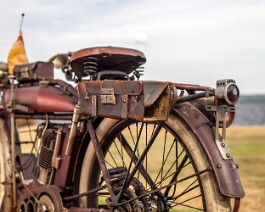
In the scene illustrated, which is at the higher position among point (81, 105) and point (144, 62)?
point (144, 62)

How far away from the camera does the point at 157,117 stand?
127 inches

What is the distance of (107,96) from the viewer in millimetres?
3646

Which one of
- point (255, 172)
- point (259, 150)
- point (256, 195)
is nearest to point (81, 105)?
point (256, 195)

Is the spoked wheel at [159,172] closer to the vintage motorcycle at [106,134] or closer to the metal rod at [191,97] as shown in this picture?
the vintage motorcycle at [106,134]

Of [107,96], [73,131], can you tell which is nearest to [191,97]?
[107,96]

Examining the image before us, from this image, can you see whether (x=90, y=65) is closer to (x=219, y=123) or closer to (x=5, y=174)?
(x=219, y=123)

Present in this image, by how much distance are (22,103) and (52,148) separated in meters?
0.76

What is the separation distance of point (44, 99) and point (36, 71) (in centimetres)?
44

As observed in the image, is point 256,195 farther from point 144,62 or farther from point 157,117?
point 157,117

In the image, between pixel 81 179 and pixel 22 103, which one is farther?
pixel 22 103

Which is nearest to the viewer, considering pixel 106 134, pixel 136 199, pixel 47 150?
pixel 136 199

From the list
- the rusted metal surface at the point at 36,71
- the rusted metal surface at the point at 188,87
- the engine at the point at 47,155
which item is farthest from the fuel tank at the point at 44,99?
the rusted metal surface at the point at 188,87

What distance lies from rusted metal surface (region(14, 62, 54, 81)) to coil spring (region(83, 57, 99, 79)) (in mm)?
1122

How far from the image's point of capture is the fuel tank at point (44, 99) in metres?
4.70
